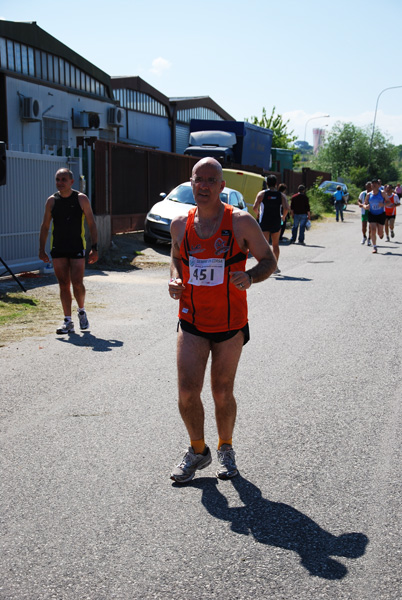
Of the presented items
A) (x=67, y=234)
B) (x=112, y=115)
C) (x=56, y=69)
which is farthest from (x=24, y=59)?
(x=67, y=234)

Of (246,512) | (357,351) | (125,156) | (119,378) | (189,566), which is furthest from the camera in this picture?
(125,156)

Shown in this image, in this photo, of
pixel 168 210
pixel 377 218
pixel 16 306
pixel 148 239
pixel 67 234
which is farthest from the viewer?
pixel 377 218

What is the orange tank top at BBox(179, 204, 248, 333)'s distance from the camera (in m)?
4.14

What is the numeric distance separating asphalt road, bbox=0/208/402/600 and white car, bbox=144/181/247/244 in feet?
32.5

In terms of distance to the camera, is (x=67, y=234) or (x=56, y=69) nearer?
(x=67, y=234)

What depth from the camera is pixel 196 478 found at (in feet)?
14.4

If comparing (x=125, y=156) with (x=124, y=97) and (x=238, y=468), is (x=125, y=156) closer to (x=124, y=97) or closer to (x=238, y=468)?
(x=238, y=468)

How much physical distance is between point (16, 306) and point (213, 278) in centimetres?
680

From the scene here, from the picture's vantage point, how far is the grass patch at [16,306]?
9.67 metres

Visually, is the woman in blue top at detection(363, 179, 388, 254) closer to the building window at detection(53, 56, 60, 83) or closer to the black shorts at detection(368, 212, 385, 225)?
the black shorts at detection(368, 212, 385, 225)

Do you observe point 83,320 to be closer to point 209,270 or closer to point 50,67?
point 209,270

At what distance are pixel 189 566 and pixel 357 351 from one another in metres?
4.95

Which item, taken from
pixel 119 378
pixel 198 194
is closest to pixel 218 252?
pixel 198 194

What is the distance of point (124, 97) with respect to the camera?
38.0m
